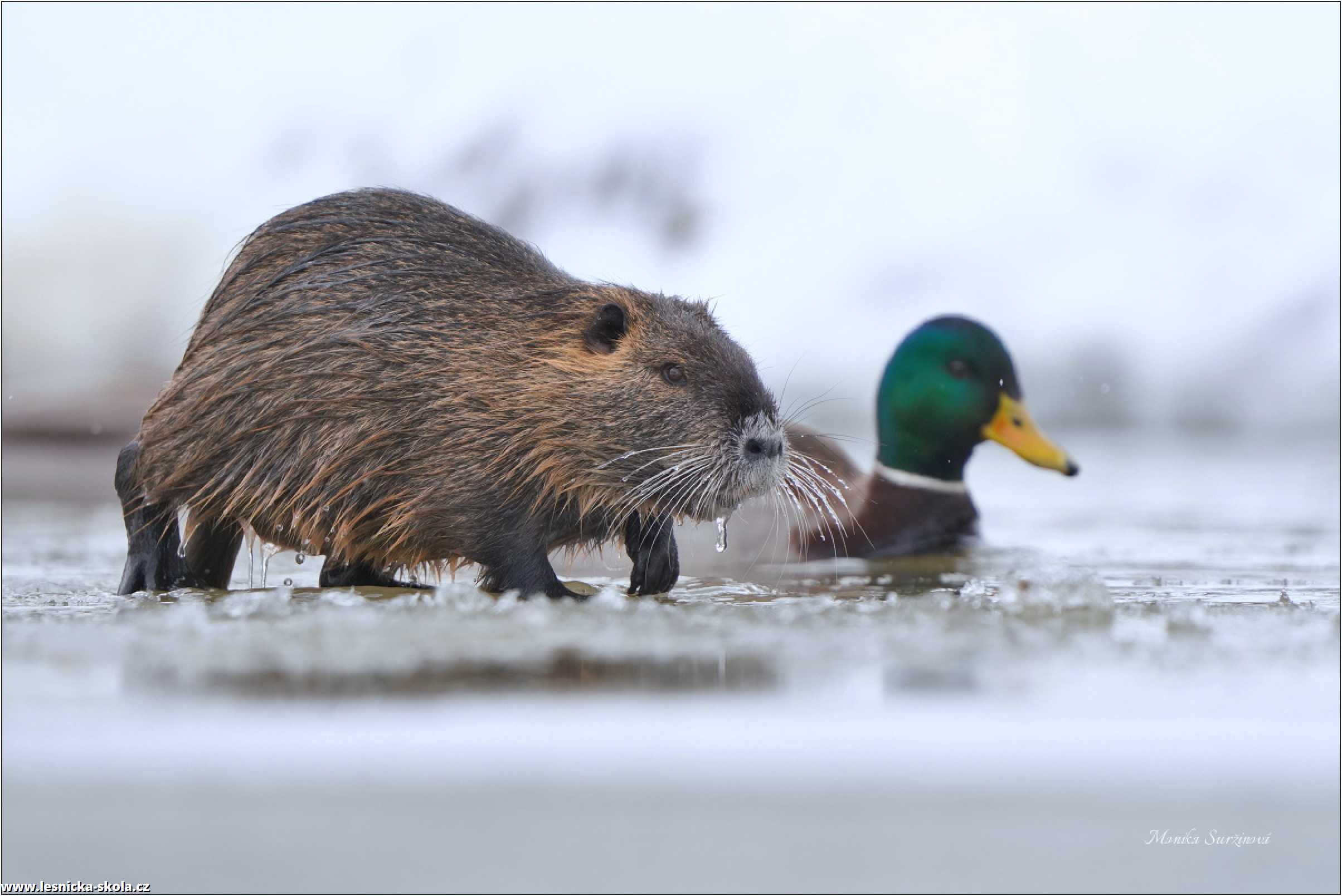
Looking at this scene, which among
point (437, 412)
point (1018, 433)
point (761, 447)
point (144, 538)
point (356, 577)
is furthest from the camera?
point (1018, 433)

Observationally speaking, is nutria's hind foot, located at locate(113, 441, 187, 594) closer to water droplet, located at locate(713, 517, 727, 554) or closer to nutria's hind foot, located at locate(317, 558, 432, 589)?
nutria's hind foot, located at locate(317, 558, 432, 589)

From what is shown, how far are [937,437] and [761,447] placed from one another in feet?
6.90

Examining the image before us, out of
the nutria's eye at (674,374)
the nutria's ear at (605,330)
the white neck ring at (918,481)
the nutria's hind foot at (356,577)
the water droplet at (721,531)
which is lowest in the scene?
the nutria's hind foot at (356,577)

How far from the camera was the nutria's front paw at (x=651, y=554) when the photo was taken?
3906 millimetres

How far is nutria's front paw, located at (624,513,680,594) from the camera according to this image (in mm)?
3906

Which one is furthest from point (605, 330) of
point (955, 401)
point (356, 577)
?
point (955, 401)

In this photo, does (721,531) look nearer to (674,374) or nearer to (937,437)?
(674,374)

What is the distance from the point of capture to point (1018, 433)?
5.58 meters

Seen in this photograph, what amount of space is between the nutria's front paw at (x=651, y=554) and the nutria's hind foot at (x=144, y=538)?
3.90 feet

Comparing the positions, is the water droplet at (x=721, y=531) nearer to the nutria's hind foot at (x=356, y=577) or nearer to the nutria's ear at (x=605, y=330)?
the nutria's ear at (x=605, y=330)

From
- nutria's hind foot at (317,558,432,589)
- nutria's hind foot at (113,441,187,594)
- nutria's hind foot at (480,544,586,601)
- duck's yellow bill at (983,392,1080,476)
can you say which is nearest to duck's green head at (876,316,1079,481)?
duck's yellow bill at (983,392,1080,476)

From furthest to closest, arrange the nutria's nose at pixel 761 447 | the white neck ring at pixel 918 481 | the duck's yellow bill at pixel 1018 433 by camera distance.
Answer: the white neck ring at pixel 918 481 → the duck's yellow bill at pixel 1018 433 → the nutria's nose at pixel 761 447

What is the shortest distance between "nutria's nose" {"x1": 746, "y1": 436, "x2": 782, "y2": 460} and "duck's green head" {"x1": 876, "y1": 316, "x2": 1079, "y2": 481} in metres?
2.08

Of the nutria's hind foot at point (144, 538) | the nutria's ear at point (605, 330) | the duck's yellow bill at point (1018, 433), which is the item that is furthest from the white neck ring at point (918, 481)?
the nutria's hind foot at point (144, 538)
